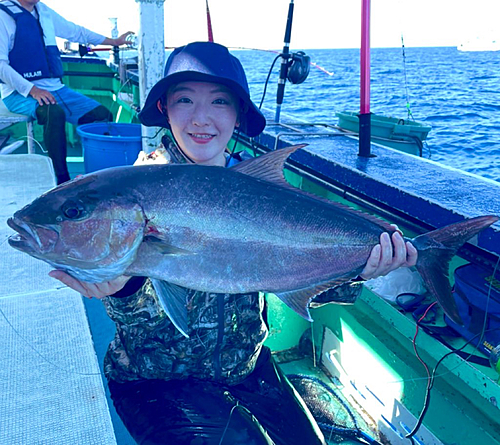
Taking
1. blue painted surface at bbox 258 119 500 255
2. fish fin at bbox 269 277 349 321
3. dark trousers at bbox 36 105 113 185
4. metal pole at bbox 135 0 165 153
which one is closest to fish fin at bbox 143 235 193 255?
fish fin at bbox 269 277 349 321

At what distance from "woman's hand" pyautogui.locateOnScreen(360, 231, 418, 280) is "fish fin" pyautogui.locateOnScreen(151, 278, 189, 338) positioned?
0.80 meters

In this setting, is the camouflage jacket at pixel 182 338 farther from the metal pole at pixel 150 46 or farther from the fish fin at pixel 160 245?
the metal pole at pixel 150 46

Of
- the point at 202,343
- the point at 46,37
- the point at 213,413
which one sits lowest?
the point at 213,413

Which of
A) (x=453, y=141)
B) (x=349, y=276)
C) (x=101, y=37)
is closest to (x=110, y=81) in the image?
(x=101, y=37)

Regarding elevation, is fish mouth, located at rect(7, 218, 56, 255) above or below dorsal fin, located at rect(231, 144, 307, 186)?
below

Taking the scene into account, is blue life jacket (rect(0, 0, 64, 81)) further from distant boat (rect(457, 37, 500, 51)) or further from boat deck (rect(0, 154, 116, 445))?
distant boat (rect(457, 37, 500, 51))

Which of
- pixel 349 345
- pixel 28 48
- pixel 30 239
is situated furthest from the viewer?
pixel 28 48

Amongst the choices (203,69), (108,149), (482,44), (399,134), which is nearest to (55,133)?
(108,149)

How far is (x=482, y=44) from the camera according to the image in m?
115

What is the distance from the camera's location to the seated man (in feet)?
16.2

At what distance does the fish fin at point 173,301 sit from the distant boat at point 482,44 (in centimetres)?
13281

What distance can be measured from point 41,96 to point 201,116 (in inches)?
146

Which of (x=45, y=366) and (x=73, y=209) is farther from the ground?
(x=73, y=209)

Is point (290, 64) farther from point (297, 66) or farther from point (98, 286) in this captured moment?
point (98, 286)
